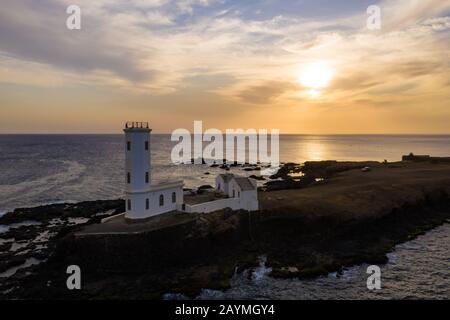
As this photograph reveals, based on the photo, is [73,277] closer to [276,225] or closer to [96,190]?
[276,225]

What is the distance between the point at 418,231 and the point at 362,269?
511 inches

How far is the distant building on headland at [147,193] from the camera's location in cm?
3275

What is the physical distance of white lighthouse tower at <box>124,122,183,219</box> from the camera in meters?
32.6

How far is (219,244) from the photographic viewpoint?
3331 centimetres

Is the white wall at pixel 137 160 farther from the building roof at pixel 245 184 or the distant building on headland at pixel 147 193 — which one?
the building roof at pixel 245 184

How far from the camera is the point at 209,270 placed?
1131 inches

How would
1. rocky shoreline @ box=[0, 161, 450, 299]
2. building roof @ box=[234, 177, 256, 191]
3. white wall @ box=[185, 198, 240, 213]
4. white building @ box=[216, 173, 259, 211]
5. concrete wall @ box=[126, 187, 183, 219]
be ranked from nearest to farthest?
1. rocky shoreline @ box=[0, 161, 450, 299]
2. concrete wall @ box=[126, 187, 183, 219]
3. white wall @ box=[185, 198, 240, 213]
4. white building @ box=[216, 173, 259, 211]
5. building roof @ box=[234, 177, 256, 191]

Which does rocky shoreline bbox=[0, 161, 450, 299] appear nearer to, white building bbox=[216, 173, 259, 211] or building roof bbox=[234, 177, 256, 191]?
white building bbox=[216, 173, 259, 211]

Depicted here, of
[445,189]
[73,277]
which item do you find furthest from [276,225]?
[445,189]

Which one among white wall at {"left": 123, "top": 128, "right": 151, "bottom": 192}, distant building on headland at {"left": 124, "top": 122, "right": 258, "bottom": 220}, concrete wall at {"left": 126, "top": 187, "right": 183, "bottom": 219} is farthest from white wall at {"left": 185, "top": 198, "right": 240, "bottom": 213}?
white wall at {"left": 123, "top": 128, "right": 151, "bottom": 192}

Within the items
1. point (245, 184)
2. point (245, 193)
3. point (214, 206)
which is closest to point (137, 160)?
point (214, 206)

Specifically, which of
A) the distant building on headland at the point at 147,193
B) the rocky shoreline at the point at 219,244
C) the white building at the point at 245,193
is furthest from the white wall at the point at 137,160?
the white building at the point at 245,193

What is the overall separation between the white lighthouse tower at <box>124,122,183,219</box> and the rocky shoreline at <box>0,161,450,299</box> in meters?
3.48
